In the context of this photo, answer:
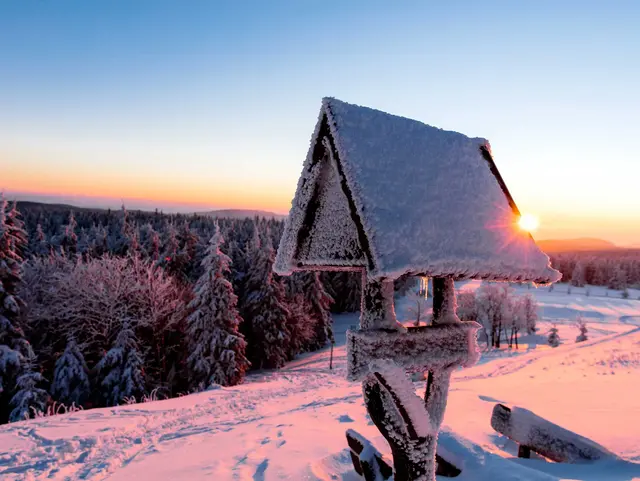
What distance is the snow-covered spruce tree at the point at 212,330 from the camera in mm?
28453

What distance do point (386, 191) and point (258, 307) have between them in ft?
121

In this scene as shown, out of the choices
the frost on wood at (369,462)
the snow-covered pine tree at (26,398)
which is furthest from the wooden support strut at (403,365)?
the snow-covered pine tree at (26,398)

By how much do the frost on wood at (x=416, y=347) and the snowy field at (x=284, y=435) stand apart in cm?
260

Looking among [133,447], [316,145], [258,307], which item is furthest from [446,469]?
[258,307]

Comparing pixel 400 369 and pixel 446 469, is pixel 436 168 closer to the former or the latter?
pixel 400 369

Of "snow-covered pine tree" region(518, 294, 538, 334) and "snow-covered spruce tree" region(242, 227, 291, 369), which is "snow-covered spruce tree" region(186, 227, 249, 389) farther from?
"snow-covered pine tree" region(518, 294, 538, 334)

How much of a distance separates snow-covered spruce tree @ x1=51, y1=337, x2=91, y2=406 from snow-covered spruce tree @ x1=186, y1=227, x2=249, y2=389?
21.4ft

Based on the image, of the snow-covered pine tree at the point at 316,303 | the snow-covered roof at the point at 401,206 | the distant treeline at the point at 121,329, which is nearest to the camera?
the snow-covered roof at the point at 401,206

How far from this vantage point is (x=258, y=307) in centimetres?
3931

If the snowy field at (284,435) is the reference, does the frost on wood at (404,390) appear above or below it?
above

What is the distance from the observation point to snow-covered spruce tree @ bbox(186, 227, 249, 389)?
28.5 meters

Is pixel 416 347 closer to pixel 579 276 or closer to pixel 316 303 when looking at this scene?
pixel 316 303

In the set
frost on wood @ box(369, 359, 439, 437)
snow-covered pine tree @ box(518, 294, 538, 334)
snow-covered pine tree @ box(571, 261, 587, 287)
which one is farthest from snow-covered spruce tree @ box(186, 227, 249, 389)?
snow-covered pine tree @ box(571, 261, 587, 287)

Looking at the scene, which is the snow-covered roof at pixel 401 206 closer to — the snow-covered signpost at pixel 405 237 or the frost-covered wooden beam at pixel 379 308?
the snow-covered signpost at pixel 405 237
